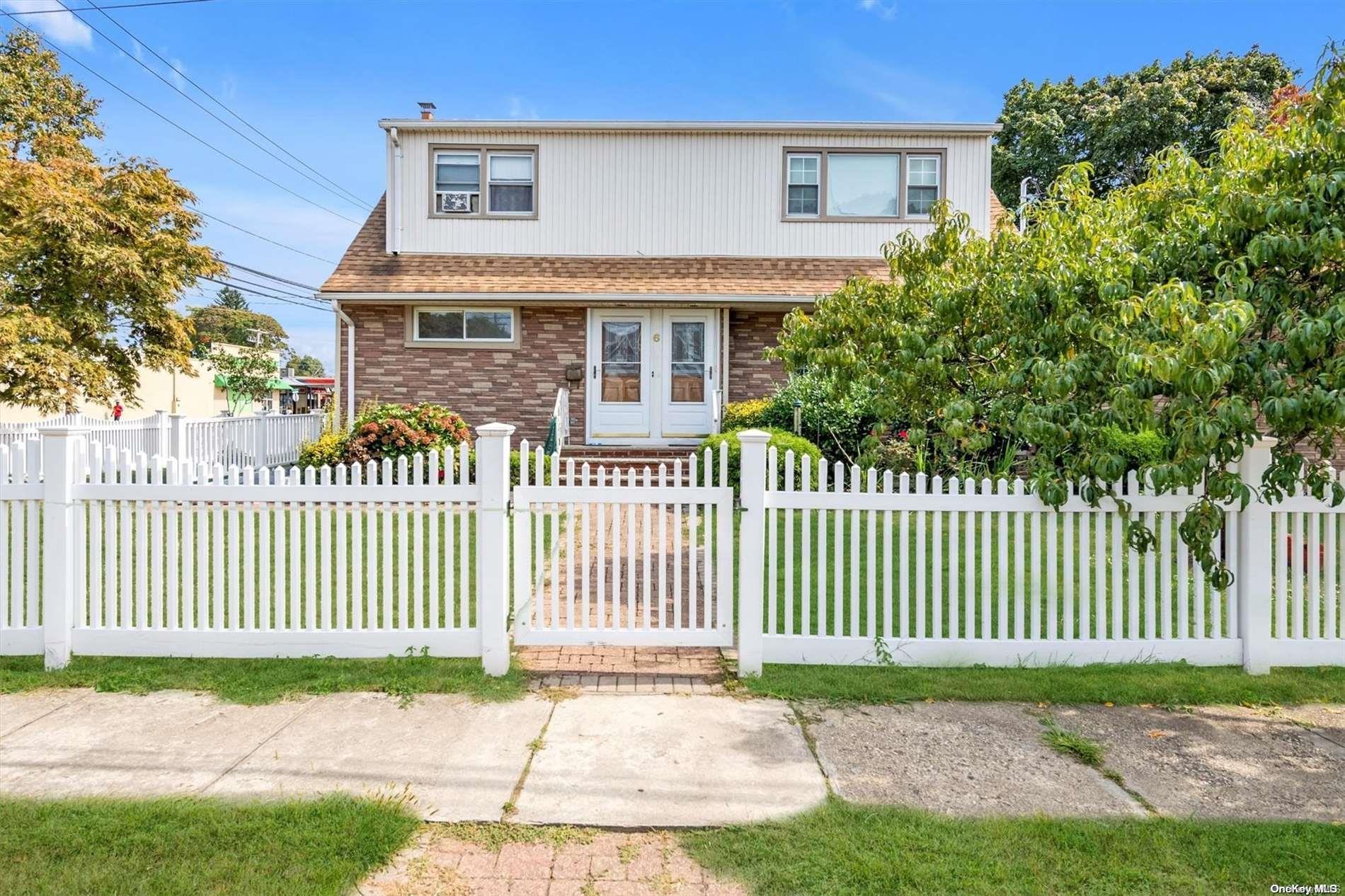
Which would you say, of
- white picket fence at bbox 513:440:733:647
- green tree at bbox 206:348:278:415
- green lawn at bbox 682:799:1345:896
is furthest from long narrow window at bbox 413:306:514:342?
green tree at bbox 206:348:278:415

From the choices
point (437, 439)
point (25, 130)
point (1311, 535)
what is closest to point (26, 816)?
point (1311, 535)

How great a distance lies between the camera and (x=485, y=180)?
14.6 m

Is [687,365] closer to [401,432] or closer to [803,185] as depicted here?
[803,185]

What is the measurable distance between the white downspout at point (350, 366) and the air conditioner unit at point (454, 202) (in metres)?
2.70

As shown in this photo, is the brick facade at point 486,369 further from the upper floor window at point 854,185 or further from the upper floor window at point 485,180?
the upper floor window at point 854,185

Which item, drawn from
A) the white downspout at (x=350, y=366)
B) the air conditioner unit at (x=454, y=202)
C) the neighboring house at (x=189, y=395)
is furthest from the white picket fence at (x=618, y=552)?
the neighboring house at (x=189, y=395)

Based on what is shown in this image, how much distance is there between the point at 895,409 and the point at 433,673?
13.0ft

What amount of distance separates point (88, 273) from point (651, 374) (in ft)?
30.6

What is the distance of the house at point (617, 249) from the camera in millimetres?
13992

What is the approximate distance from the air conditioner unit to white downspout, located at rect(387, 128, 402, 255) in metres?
0.73

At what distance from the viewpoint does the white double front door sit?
551 inches

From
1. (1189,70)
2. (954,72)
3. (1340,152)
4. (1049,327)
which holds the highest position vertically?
(1189,70)

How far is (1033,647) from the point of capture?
5.02 m

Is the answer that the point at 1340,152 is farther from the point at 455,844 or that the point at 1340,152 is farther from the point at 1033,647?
the point at 455,844
